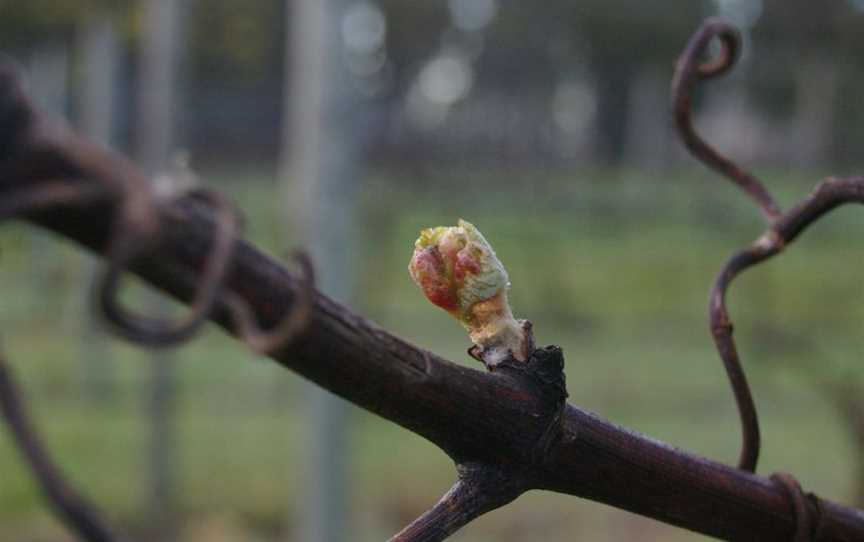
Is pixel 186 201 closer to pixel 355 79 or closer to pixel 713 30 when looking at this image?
pixel 713 30

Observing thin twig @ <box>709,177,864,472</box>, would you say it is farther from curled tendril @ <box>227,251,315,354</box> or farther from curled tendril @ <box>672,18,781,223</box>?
curled tendril @ <box>227,251,315,354</box>

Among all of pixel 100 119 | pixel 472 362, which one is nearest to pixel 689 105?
pixel 472 362

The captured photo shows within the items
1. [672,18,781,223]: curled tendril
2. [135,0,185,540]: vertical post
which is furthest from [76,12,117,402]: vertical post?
[672,18,781,223]: curled tendril

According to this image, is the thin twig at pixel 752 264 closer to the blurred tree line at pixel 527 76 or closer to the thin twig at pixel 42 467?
the thin twig at pixel 42 467

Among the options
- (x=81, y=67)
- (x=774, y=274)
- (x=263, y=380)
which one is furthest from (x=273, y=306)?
(x=81, y=67)

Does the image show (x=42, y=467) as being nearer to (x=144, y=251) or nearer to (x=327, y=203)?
(x=144, y=251)

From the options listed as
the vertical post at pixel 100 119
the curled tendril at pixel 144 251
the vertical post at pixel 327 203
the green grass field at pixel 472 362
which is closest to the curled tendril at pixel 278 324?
the curled tendril at pixel 144 251
